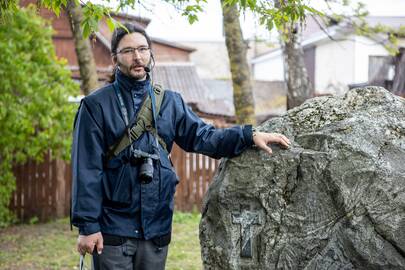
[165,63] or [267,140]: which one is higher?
[165,63]

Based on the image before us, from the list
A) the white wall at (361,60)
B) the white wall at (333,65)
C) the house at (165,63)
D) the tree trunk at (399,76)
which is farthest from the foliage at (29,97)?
the white wall at (333,65)

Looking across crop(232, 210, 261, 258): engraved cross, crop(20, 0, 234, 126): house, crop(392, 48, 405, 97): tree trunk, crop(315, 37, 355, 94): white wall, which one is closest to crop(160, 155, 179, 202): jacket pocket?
crop(232, 210, 261, 258): engraved cross

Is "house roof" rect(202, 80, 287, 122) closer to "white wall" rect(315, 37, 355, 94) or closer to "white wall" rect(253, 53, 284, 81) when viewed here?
"white wall" rect(315, 37, 355, 94)

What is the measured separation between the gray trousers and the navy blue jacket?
8cm

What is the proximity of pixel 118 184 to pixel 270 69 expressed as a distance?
3830 centimetres

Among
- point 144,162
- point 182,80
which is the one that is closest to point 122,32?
point 144,162

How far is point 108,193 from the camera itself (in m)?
3.49

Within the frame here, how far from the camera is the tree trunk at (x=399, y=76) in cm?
1299

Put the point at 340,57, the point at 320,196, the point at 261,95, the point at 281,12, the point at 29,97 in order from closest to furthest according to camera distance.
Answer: the point at 320,196
the point at 281,12
the point at 29,97
the point at 340,57
the point at 261,95

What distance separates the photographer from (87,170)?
3426 millimetres

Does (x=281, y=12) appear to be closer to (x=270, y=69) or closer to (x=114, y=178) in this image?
(x=114, y=178)

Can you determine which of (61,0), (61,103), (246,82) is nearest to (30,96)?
(61,103)

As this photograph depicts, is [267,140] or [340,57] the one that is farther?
[340,57]

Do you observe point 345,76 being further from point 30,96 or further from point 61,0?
point 61,0
